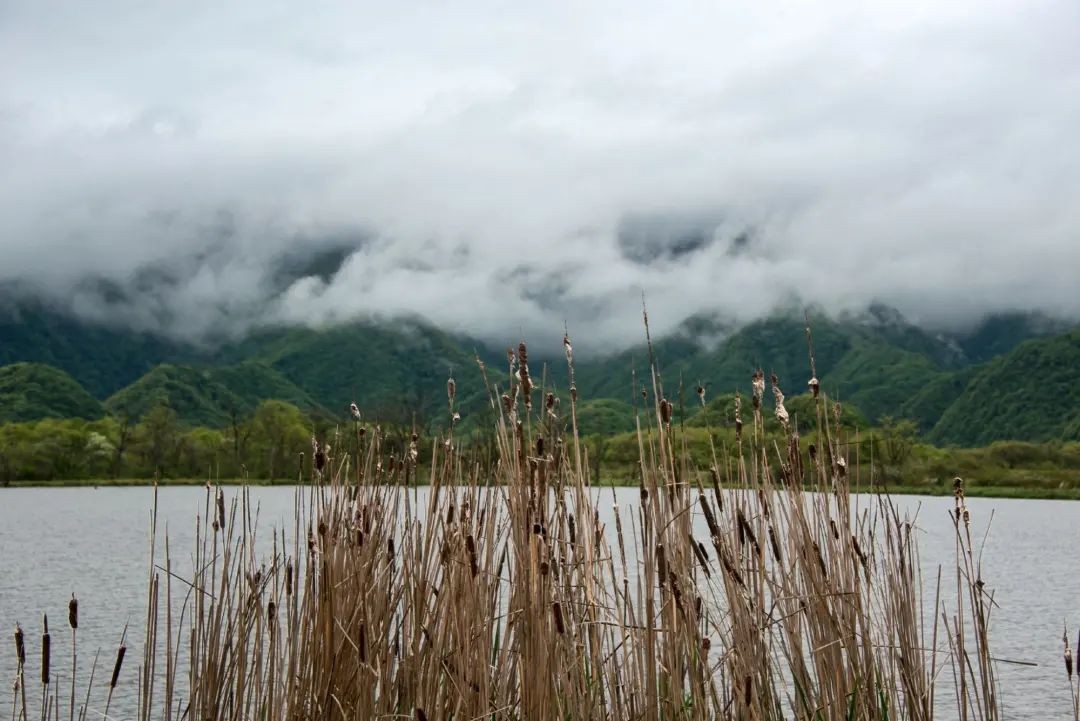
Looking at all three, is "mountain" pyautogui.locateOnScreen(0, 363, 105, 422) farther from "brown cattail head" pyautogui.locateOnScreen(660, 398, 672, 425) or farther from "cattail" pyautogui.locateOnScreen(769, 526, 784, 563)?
"brown cattail head" pyautogui.locateOnScreen(660, 398, 672, 425)

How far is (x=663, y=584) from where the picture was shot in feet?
11.8

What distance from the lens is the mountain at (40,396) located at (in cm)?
17362

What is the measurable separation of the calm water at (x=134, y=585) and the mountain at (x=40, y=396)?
5368 inches

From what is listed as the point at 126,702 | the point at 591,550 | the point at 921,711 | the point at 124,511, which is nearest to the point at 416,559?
the point at 591,550

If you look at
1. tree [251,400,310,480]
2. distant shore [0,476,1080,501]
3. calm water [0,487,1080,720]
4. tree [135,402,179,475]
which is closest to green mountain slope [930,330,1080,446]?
distant shore [0,476,1080,501]

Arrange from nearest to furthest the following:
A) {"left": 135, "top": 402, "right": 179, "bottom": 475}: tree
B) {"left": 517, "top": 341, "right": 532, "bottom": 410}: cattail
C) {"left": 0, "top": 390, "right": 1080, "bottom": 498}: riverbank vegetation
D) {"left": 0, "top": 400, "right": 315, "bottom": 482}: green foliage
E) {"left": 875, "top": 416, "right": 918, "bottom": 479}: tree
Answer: {"left": 517, "top": 341, "right": 532, "bottom": 410}: cattail < {"left": 875, "top": 416, "right": 918, "bottom": 479}: tree < {"left": 0, "top": 390, "right": 1080, "bottom": 498}: riverbank vegetation < {"left": 0, "top": 400, "right": 315, "bottom": 482}: green foliage < {"left": 135, "top": 402, "right": 179, "bottom": 475}: tree

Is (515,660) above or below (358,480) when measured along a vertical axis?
below

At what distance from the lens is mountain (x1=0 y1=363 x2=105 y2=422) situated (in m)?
174

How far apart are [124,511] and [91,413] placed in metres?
139

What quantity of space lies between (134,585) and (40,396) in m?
174

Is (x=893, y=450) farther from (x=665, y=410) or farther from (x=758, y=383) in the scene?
(x=665, y=410)

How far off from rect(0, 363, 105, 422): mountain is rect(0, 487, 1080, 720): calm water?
13636cm

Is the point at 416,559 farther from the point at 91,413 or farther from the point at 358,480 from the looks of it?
the point at 91,413

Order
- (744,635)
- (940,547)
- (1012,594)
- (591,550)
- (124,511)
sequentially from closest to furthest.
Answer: (744,635) < (591,550) < (1012,594) < (940,547) < (124,511)
